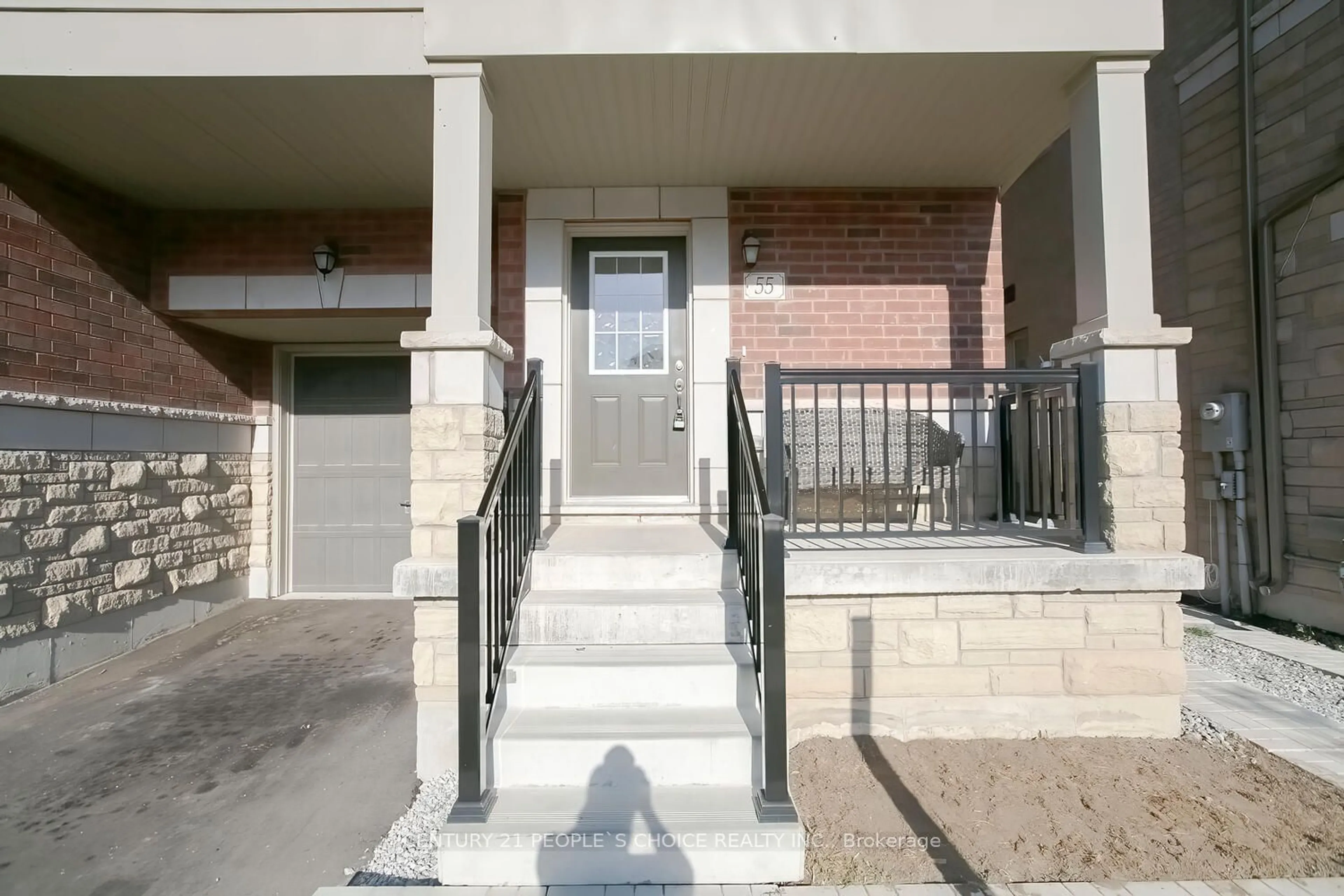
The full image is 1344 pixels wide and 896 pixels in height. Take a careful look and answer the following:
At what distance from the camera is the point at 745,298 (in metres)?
4.33

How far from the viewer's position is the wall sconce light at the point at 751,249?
4.23 m

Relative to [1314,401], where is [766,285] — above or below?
above

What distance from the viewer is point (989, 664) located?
9.14 feet

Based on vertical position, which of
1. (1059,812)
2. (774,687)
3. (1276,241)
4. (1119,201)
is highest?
(1276,241)

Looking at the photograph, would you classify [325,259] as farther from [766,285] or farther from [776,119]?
[776,119]

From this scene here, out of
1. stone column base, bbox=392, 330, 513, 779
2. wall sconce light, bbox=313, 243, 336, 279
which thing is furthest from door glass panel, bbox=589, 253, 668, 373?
wall sconce light, bbox=313, 243, 336, 279

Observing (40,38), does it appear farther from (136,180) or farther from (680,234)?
(680,234)

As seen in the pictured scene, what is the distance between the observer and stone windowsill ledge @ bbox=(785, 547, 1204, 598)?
271cm

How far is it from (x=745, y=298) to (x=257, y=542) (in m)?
4.69

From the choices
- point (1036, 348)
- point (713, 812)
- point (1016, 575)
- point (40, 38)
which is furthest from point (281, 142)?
point (1036, 348)

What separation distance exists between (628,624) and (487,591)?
0.69 m

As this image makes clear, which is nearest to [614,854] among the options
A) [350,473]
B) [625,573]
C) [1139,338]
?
[625,573]

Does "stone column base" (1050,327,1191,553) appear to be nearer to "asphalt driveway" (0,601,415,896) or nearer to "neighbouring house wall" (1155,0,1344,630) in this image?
"neighbouring house wall" (1155,0,1344,630)

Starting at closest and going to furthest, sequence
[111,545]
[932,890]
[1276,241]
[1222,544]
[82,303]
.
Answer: [932,890], [82,303], [111,545], [1276,241], [1222,544]
